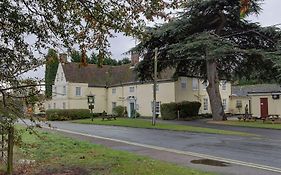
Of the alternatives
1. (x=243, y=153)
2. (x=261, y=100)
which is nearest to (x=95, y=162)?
(x=243, y=153)

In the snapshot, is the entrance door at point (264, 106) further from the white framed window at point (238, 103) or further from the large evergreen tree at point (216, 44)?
the white framed window at point (238, 103)

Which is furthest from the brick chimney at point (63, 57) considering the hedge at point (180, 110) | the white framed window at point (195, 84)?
the white framed window at point (195, 84)

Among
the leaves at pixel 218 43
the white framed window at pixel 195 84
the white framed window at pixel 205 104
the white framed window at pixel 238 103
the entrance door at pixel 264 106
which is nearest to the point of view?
the leaves at pixel 218 43

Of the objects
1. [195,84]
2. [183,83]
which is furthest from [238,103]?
[183,83]

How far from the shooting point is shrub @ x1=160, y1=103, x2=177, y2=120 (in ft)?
150

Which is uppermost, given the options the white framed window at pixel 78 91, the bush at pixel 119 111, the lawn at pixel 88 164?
the white framed window at pixel 78 91

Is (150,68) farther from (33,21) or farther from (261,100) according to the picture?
(33,21)

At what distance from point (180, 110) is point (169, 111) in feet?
4.36

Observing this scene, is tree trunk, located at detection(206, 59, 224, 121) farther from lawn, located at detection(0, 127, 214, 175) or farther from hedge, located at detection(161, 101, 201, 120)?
lawn, located at detection(0, 127, 214, 175)

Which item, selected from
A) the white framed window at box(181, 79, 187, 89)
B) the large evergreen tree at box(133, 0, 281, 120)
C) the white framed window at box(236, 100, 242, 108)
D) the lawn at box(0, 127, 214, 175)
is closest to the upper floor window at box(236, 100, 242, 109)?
the white framed window at box(236, 100, 242, 108)

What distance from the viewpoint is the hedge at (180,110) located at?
45625 mm

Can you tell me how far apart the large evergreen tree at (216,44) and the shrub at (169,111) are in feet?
17.9

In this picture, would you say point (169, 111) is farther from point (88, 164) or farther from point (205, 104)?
point (88, 164)

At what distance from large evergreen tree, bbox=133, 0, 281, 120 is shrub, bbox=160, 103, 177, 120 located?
545cm
